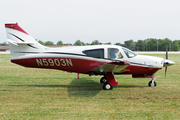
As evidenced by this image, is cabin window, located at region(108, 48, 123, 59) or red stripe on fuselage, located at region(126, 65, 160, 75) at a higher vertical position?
cabin window, located at region(108, 48, 123, 59)

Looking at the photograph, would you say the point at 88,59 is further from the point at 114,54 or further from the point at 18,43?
the point at 18,43

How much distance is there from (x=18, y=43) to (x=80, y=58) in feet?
10.7

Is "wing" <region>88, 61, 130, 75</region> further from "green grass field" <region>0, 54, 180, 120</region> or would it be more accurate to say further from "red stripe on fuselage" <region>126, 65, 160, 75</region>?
"green grass field" <region>0, 54, 180, 120</region>

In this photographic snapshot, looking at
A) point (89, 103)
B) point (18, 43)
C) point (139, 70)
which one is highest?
point (18, 43)

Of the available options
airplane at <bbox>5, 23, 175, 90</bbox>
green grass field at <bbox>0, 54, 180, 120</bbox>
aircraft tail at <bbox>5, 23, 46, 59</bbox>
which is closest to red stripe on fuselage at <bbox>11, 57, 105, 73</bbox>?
airplane at <bbox>5, 23, 175, 90</bbox>

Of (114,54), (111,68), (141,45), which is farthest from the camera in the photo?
(141,45)

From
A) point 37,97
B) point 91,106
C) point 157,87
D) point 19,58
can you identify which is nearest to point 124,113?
point 91,106

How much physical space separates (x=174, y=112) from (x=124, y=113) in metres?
1.62

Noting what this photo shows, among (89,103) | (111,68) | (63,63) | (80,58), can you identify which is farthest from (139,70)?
(63,63)

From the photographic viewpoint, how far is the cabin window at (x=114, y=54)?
905 centimetres

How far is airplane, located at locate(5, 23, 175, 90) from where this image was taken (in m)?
9.05

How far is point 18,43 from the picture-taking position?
933 cm

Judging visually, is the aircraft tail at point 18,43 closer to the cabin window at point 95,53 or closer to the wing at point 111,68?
the cabin window at point 95,53

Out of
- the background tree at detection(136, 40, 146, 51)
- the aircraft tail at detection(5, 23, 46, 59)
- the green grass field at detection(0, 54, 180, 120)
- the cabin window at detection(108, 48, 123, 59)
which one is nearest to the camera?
the green grass field at detection(0, 54, 180, 120)
